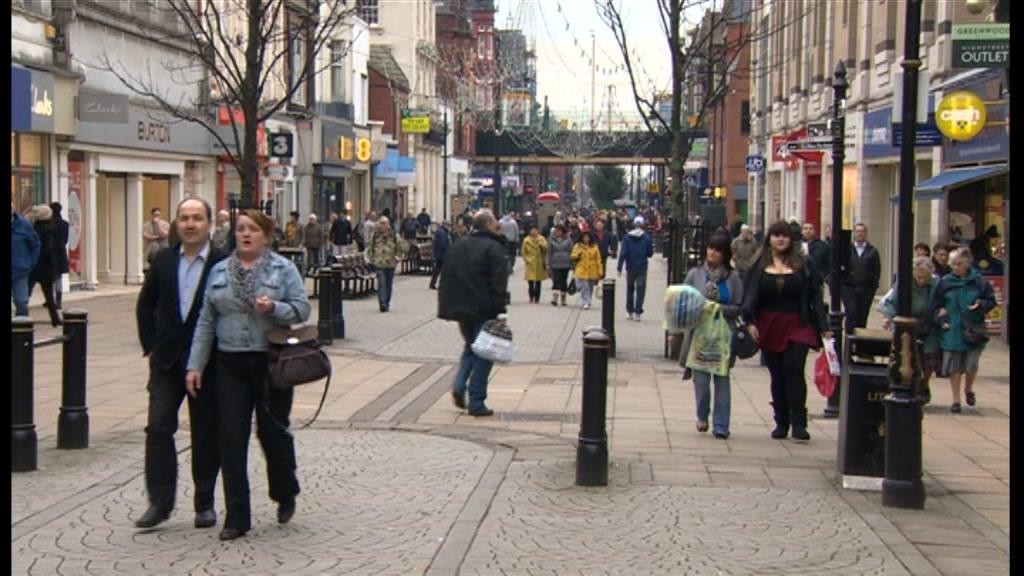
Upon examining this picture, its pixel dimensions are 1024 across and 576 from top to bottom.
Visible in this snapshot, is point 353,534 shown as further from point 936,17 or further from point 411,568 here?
point 936,17

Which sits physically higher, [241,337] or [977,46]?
[977,46]

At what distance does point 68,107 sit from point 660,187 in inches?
2155

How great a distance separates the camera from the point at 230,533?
6.90m

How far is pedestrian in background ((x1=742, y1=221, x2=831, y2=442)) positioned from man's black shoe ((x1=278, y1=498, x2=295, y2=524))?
4260mm

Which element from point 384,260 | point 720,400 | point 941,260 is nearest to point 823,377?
point 720,400

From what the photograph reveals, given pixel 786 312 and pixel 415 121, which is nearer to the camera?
pixel 786 312

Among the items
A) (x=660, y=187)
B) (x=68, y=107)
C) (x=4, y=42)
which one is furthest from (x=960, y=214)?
(x=660, y=187)

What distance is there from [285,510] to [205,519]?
0.41 m

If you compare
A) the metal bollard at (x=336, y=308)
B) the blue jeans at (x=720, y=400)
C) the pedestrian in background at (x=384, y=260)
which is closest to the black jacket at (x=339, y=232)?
the pedestrian in background at (x=384, y=260)

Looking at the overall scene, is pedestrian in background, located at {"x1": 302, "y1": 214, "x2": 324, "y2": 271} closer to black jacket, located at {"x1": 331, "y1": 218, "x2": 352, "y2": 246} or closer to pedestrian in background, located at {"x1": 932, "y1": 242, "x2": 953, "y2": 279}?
black jacket, located at {"x1": 331, "y1": 218, "x2": 352, "y2": 246}

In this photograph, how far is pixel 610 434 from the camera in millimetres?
10664

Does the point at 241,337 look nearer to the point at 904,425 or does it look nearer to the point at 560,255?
the point at 904,425

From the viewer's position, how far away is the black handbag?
6758 mm

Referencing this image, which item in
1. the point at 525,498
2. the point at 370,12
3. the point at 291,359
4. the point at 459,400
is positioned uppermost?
the point at 370,12
